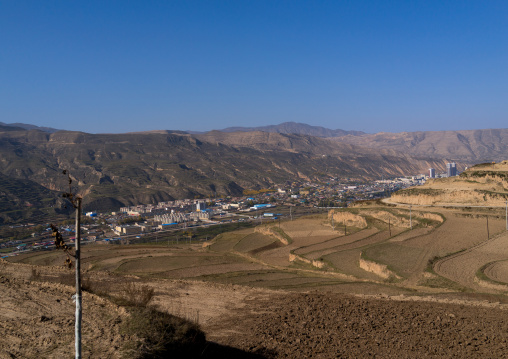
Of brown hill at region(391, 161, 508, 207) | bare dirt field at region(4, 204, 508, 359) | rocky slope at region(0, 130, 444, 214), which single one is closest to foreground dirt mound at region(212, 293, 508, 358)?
bare dirt field at region(4, 204, 508, 359)

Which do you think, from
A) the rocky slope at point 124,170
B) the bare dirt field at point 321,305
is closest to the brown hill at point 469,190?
the bare dirt field at point 321,305

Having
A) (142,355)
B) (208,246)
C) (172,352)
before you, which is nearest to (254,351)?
(172,352)

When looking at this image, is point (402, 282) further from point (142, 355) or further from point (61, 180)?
point (61, 180)

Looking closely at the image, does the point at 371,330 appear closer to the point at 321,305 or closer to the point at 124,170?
the point at 321,305

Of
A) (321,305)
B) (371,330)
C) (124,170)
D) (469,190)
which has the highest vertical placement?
(124,170)

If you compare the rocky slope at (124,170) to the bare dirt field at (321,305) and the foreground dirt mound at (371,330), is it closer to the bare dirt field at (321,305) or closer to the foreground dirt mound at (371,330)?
the bare dirt field at (321,305)

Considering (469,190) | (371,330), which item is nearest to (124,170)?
(469,190)
